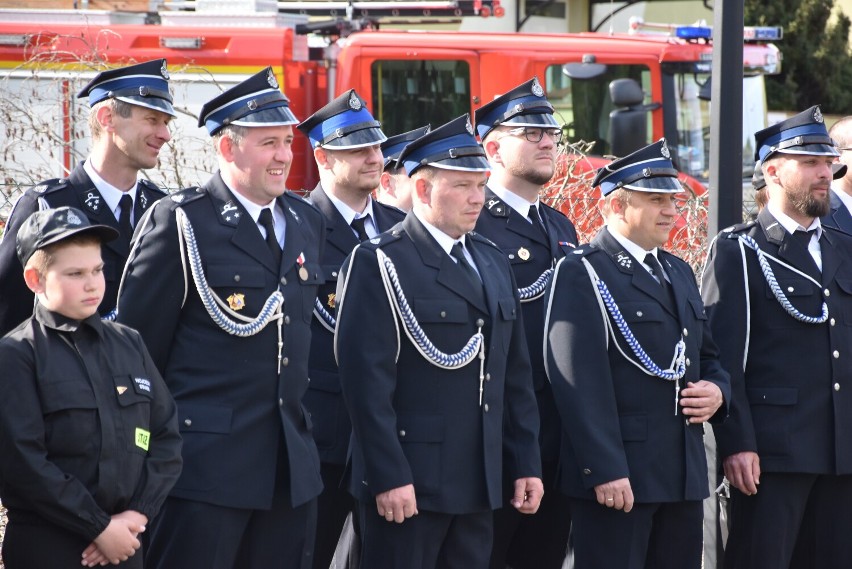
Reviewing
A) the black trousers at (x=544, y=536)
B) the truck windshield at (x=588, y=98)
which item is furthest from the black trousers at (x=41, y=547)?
the truck windshield at (x=588, y=98)

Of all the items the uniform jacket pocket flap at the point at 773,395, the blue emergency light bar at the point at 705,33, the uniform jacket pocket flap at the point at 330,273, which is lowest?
the uniform jacket pocket flap at the point at 773,395

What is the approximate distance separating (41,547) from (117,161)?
1549 millimetres

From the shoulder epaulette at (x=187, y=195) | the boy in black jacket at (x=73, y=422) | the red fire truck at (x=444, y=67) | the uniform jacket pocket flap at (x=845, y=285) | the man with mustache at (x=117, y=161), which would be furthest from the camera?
the red fire truck at (x=444, y=67)

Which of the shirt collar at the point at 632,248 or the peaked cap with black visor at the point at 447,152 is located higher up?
the peaked cap with black visor at the point at 447,152

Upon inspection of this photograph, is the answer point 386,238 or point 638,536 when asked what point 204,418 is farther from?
point 638,536

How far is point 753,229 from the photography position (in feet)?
17.7

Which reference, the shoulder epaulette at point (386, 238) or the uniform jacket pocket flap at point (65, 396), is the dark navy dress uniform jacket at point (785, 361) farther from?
the uniform jacket pocket flap at point (65, 396)

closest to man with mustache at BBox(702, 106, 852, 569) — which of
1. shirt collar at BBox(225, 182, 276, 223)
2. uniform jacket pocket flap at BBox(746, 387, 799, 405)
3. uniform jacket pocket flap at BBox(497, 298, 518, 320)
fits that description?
uniform jacket pocket flap at BBox(746, 387, 799, 405)

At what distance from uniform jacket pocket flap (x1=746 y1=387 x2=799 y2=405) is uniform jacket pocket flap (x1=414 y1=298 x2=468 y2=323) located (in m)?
1.44

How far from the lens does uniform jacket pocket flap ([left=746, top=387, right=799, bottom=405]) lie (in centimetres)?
522

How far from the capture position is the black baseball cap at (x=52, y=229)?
3791mm

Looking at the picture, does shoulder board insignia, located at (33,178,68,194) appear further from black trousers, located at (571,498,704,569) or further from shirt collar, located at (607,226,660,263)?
black trousers, located at (571,498,704,569)

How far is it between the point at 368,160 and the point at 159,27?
554 cm

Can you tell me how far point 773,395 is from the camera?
5238 mm
